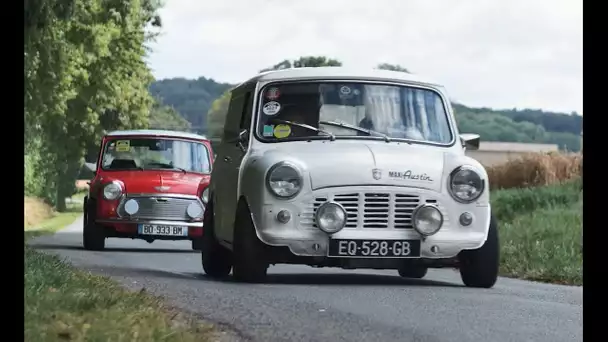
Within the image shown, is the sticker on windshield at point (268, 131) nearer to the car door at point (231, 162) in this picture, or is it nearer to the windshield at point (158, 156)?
the car door at point (231, 162)

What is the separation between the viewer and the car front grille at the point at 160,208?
14.4 meters

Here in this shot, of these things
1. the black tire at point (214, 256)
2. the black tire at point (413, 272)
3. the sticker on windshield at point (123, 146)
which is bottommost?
the black tire at point (413, 272)

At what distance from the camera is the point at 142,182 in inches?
573

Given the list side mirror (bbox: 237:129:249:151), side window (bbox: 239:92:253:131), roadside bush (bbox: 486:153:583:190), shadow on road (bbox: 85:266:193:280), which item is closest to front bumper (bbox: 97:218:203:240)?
shadow on road (bbox: 85:266:193:280)

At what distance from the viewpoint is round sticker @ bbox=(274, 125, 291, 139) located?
31.9 ft

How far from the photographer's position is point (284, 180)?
909 centimetres

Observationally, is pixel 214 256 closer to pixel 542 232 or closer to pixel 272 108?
pixel 272 108

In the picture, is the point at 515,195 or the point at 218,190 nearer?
the point at 218,190

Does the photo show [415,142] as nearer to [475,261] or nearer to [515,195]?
[475,261]

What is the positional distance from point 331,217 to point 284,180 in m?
0.43

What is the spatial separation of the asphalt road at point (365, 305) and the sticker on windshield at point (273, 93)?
1.44 metres

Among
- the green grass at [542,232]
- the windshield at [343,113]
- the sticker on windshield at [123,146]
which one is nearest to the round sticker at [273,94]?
the windshield at [343,113]

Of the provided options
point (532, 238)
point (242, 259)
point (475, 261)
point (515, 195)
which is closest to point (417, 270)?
point (475, 261)
